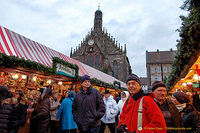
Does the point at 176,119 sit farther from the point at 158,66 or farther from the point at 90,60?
the point at 158,66


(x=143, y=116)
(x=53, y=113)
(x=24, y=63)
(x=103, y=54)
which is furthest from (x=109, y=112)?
(x=103, y=54)

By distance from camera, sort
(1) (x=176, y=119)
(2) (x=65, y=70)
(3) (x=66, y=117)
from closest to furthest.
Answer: (1) (x=176, y=119)
(3) (x=66, y=117)
(2) (x=65, y=70)

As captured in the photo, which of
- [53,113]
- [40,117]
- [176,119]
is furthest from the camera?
[53,113]

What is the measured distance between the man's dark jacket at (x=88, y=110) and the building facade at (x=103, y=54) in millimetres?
32758

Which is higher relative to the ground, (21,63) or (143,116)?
(21,63)

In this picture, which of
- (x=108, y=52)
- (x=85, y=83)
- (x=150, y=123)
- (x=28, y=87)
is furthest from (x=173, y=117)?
(x=108, y=52)

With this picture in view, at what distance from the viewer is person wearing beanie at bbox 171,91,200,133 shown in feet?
6.98

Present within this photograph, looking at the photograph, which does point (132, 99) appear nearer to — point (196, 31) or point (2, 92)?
point (196, 31)

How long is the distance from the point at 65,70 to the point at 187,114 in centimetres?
612

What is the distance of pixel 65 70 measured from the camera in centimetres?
743

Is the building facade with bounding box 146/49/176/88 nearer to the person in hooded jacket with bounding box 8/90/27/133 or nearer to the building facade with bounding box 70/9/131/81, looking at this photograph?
the building facade with bounding box 70/9/131/81

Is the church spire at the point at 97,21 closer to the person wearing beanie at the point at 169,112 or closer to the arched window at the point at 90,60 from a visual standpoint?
the arched window at the point at 90,60

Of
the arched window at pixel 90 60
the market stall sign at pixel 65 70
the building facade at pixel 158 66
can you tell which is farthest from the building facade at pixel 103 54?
the market stall sign at pixel 65 70

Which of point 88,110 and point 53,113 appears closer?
point 88,110
